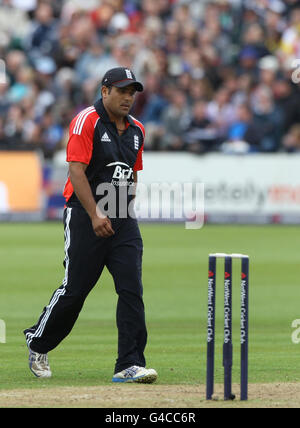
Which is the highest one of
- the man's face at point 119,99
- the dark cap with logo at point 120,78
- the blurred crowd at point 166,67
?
the blurred crowd at point 166,67

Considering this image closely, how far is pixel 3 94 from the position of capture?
1144 inches

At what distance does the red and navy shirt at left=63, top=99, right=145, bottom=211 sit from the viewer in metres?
8.83

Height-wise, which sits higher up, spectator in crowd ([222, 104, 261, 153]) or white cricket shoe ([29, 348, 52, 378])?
spectator in crowd ([222, 104, 261, 153])

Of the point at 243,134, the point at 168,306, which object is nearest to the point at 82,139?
the point at 168,306

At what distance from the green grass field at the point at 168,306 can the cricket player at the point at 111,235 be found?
41 cm

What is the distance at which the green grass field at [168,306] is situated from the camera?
961 centimetres

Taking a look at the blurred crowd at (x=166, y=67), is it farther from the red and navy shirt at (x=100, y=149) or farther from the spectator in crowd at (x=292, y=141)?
the red and navy shirt at (x=100, y=149)

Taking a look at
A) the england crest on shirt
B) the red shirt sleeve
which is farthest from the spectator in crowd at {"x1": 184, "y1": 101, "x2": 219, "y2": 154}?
the red shirt sleeve

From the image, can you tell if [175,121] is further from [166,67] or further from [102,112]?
[102,112]

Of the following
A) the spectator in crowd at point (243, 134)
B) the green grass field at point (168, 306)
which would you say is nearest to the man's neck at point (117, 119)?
the green grass field at point (168, 306)

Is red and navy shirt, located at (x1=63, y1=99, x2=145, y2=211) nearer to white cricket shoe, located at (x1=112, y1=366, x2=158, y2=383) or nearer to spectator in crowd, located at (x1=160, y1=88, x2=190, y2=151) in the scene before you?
white cricket shoe, located at (x1=112, y1=366, x2=158, y2=383)

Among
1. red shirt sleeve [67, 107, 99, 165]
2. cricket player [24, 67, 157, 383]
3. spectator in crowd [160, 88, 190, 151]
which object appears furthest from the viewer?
spectator in crowd [160, 88, 190, 151]

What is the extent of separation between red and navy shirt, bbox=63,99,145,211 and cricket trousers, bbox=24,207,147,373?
25 centimetres

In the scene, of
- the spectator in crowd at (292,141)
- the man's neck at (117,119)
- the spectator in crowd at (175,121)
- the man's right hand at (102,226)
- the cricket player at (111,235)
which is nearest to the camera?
the man's right hand at (102,226)
